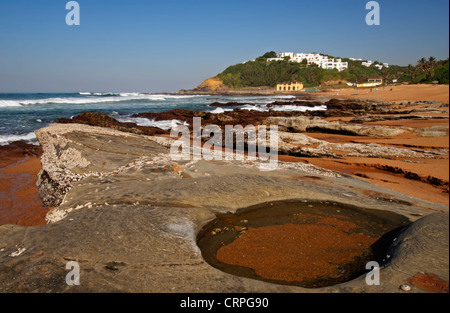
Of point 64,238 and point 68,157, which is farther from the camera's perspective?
point 68,157

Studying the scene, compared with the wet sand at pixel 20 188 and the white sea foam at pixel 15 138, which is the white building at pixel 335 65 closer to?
the white sea foam at pixel 15 138

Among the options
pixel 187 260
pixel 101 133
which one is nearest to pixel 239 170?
pixel 187 260

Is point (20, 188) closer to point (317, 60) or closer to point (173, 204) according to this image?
point (173, 204)

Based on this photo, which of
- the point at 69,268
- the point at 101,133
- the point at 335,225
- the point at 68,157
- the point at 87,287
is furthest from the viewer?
the point at 101,133

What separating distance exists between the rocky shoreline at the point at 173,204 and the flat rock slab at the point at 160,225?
0.01m

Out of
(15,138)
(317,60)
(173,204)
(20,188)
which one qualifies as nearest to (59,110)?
(15,138)

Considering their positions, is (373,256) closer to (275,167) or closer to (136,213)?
(136,213)

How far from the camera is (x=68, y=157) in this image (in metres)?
6.81

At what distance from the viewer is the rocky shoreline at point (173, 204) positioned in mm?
2119

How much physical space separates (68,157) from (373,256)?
6761 mm

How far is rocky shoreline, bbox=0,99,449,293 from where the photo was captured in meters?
2.12

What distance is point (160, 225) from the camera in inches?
141

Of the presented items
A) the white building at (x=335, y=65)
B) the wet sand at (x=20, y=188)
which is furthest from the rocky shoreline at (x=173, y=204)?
the white building at (x=335, y=65)

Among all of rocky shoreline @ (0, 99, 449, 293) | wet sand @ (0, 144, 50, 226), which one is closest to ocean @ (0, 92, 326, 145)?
wet sand @ (0, 144, 50, 226)
